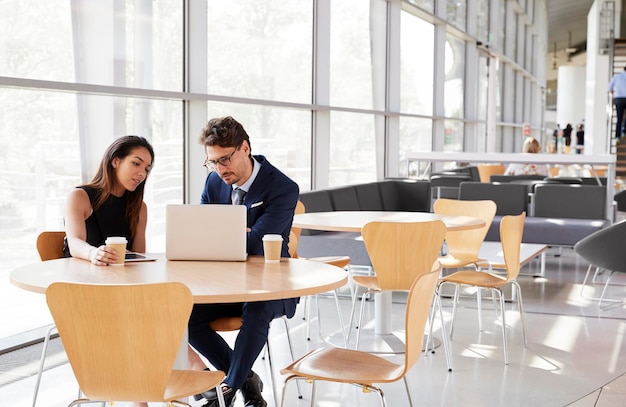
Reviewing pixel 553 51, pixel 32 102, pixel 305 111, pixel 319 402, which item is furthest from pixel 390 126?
pixel 553 51

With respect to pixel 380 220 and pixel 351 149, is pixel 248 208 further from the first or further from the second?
pixel 351 149

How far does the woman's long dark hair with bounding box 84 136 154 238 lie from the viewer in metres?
3.37

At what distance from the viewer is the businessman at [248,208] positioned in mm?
3139

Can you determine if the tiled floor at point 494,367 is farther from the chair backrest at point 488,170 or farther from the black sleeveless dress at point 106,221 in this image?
the chair backrest at point 488,170

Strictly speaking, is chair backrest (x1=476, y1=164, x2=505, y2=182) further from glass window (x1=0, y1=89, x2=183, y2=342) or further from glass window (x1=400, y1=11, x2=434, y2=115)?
glass window (x1=0, y1=89, x2=183, y2=342)

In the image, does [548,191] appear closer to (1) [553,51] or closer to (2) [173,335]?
(2) [173,335]

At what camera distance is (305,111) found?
29.2 ft

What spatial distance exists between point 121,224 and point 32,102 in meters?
1.86

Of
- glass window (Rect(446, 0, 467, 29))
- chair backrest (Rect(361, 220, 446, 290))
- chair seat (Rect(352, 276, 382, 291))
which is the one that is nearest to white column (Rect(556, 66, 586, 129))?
glass window (Rect(446, 0, 467, 29))

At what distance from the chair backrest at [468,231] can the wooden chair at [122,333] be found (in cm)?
370

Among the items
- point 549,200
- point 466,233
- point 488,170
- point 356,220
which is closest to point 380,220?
point 356,220

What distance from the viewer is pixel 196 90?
6344 millimetres

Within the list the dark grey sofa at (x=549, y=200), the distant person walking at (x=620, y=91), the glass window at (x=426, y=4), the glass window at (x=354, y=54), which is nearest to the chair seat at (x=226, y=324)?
the dark grey sofa at (x=549, y=200)

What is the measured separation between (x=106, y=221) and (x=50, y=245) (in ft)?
0.90
